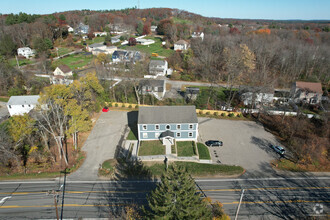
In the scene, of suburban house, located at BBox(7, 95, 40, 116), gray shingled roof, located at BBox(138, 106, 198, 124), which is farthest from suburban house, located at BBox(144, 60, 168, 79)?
suburban house, located at BBox(7, 95, 40, 116)

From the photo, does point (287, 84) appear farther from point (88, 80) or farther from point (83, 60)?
point (83, 60)

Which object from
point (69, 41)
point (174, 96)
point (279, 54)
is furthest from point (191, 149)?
point (69, 41)

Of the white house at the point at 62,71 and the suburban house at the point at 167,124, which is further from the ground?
the white house at the point at 62,71

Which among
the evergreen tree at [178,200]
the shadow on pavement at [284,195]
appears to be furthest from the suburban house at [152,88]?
the evergreen tree at [178,200]

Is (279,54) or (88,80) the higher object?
(279,54)

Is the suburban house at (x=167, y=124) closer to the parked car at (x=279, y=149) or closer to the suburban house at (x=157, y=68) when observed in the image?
the parked car at (x=279, y=149)

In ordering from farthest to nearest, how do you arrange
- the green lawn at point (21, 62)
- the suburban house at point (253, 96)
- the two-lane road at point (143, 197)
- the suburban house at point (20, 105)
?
1. the green lawn at point (21, 62)
2. the suburban house at point (253, 96)
3. the suburban house at point (20, 105)
4. the two-lane road at point (143, 197)
